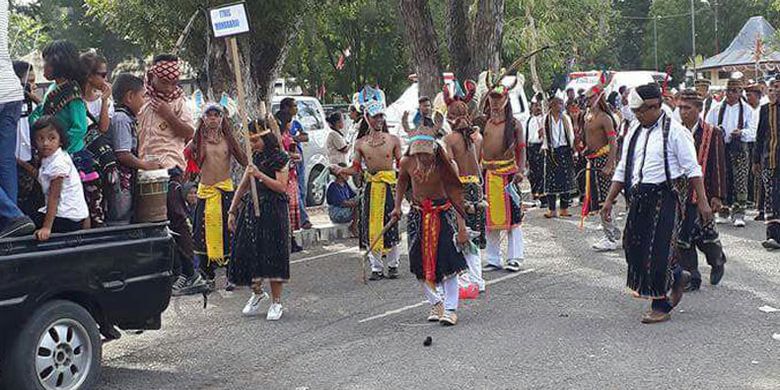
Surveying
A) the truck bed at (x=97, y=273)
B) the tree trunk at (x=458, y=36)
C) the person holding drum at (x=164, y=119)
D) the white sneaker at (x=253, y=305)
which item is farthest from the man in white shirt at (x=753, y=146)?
the truck bed at (x=97, y=273)

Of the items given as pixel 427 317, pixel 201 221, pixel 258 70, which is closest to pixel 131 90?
pixel 201 221

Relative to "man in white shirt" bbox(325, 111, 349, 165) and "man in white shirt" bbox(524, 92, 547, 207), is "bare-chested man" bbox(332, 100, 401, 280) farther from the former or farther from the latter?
"man in white shirt" bbox(524, 92, 547, 207)

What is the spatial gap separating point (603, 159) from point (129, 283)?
8.35 metres

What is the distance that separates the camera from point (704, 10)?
8212 cm

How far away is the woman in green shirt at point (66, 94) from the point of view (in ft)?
24.5

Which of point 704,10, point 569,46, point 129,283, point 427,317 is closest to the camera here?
point 129,283

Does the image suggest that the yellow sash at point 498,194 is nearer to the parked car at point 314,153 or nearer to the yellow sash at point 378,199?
the yellow sash at point 378,199

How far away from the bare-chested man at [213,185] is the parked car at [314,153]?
783cm

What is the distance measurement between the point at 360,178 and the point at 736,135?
6.34 meters

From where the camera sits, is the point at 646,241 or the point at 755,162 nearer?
the point at 646,241

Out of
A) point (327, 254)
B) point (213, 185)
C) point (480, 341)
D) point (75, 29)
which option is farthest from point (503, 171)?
point (75, 29)

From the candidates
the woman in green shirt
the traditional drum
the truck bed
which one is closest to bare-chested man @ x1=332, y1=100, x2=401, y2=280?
the traditional drum

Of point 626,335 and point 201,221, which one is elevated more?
point 201,221

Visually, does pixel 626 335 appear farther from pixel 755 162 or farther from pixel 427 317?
pixel 755 162
